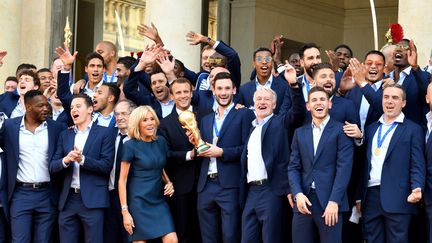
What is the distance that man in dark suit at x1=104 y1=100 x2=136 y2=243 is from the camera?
11.2 meters

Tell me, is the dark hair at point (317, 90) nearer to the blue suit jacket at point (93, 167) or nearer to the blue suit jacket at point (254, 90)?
the blue suit jacket at point (254, 90)

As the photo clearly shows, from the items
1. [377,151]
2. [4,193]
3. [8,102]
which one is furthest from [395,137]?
[8,102]

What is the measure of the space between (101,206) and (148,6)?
16.3ft

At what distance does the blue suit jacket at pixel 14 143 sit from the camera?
445 inches

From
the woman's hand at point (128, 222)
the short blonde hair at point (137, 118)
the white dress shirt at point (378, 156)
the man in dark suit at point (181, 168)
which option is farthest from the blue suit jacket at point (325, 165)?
the woman's hand at point (128, 222)

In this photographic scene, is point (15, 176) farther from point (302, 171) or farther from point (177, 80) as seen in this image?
point (302, 171)

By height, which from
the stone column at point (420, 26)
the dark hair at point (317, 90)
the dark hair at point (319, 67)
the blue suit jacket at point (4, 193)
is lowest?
the blue suit jacket at point (4, 193)

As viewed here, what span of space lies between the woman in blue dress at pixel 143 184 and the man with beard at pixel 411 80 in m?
2.58

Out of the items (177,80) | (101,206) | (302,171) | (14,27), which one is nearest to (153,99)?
(177,80)

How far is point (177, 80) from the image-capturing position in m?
11.2

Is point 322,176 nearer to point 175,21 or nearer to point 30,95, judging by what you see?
point 30,95

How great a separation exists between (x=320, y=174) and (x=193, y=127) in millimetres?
1480

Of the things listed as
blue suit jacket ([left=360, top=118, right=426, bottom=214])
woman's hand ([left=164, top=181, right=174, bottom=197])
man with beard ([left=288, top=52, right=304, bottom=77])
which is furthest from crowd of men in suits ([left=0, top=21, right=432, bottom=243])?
man with beard ([left=288, top=52, right=304, bottom=77])

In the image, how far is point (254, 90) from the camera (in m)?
11.6
